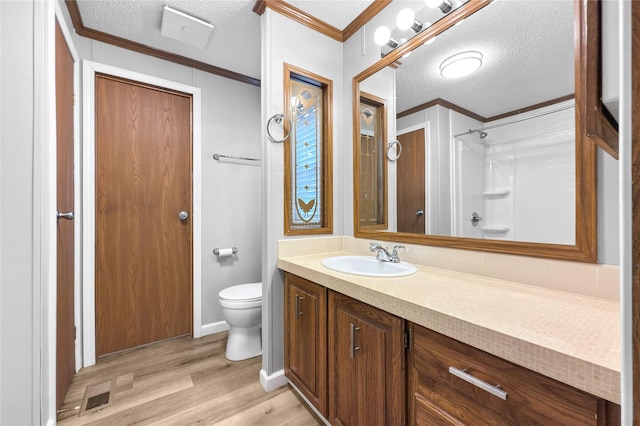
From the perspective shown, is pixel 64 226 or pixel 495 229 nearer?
pixel 495 229

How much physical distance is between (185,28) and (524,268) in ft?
7.91

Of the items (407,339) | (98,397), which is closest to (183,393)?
(98,397)

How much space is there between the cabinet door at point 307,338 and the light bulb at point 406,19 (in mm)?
1485

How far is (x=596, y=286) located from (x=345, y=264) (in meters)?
1.06

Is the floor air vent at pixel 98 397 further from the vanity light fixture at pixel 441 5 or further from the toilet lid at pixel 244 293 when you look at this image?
the vanity light fixture at pixel 441 5

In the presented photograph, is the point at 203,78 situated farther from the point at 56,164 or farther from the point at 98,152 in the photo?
the point at 56,164

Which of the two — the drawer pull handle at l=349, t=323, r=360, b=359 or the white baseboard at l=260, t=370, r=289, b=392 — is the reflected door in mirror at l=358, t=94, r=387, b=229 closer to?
the drawer pull handle at l=349, t=323, r=360, b=359

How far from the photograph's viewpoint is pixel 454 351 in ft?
2.56

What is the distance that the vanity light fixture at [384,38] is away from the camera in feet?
5.27

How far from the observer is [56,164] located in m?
1.38

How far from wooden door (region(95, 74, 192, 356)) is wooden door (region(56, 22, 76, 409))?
0.22 metres

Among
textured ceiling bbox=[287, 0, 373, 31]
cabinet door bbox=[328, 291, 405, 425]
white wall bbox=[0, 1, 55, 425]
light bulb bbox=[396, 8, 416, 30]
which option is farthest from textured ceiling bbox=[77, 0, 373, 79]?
cabinet door bbox=[328, 291, 405, 425]

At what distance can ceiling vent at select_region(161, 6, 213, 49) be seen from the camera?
1733mm

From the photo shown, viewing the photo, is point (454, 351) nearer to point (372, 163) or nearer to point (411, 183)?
point (411, 183)
